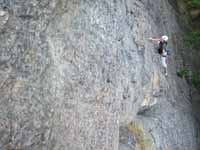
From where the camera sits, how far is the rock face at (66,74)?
5.26 meters

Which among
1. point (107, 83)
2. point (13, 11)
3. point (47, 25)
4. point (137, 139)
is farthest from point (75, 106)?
point (137, 139)

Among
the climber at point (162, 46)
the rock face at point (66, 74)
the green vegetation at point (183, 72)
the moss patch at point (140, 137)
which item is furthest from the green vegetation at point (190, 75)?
the rock face at point (66, 74)

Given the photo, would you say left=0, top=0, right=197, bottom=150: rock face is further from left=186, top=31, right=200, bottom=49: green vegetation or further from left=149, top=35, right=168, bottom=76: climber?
A: left=186, top=31, right=200, bottom=49: green vegetation

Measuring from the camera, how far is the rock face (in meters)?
5.26

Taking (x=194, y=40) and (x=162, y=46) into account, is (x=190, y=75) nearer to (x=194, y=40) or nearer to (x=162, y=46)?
(x=194, y=40)

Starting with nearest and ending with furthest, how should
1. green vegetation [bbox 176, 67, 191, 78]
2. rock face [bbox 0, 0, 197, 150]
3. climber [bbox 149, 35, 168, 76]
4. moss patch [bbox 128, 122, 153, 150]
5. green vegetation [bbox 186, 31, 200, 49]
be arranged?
rock face [bbox 0, 0, 197, 150] < moss patch [bbox 128, 122, 153, 150] < climber [bbox 149, 35, 168, 76] < green vegetation [bbox 176, 67, 191, 78] < green vegetation [bbox 186, 31, 200, 49]

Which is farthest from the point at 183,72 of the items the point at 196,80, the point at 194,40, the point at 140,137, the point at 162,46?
the point at 140,137

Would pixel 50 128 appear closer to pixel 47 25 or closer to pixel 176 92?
pixel 47 25

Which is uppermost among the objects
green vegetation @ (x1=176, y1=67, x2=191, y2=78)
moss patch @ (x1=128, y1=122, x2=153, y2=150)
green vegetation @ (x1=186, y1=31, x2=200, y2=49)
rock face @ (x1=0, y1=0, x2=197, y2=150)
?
rock face @ (x1=0, y1=0, x2=197, y2=150)

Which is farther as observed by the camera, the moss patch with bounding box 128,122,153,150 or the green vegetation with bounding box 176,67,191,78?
the green vegetation with bounding box 176,67,191,78

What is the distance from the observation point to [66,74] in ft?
19.7

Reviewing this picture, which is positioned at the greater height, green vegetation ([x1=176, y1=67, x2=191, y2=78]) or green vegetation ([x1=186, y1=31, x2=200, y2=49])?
green vegetation ([x1=186, y1=31, x2=200, y2=49])

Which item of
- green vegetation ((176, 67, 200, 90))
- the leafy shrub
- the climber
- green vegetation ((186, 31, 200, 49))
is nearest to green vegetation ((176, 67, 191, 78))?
green vegetation ((176, 67, 200, 90))

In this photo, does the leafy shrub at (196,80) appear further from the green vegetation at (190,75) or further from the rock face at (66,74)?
the rock face at (66,74)
